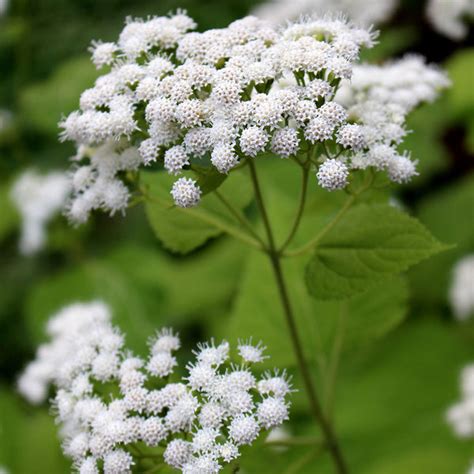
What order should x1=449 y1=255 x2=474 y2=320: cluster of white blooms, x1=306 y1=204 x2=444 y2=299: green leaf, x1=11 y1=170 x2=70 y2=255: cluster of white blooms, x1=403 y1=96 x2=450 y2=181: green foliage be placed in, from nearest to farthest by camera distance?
x1=306 y1=204 x2=444 y2=299: green leaf, x1=449 y1=255 x2=474 y2=320: cluster of white blooms, x1=403 y1=96 x2=450 y2=181: green foliage, x1=11 y1=170 x2=70 y2=255: cluster of white blooms

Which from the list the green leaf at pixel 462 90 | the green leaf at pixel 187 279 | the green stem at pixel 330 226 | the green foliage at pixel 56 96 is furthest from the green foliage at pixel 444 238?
the green stem at pixel 330 226

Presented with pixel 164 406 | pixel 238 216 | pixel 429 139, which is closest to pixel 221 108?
pixel 238 216

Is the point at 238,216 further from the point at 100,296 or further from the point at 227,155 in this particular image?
the point at 100,296

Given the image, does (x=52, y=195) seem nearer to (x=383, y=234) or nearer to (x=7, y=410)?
(x=7, y=410)

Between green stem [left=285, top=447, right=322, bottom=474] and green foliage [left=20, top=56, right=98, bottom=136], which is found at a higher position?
Result: green foliage [left=20, top=56, right=98, bottom=136]

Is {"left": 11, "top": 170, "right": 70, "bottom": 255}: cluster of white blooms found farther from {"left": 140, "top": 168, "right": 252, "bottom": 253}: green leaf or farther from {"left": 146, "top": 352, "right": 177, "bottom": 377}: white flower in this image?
{"left": 146, "top": 352, "right": 177, "bottom": 377}: white flower

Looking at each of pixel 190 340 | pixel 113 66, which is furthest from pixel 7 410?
pixel 113 66

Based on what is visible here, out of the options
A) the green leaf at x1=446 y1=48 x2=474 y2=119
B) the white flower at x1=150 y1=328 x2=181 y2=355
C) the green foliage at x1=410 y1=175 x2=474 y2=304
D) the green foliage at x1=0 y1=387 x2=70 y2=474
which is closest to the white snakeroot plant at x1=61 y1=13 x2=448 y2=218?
the white flower at x1=150 y1=328 x2=181 y2=355
